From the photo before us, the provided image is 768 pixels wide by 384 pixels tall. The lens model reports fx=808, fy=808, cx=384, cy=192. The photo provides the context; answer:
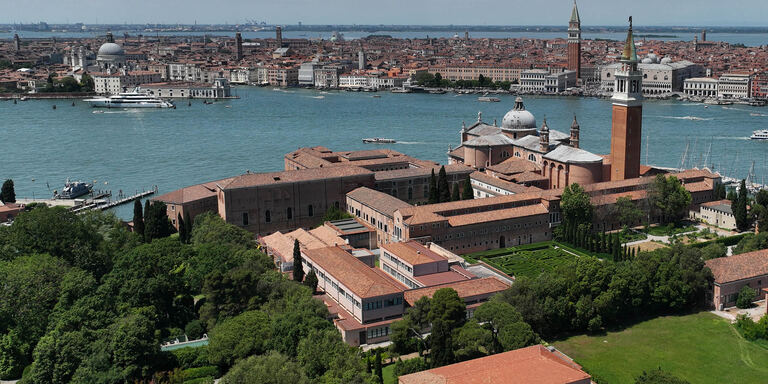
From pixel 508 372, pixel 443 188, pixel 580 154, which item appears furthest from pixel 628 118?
pixel 508 372

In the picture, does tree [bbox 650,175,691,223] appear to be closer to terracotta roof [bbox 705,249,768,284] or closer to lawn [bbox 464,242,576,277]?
lawn [bbox 464,242,576,277]

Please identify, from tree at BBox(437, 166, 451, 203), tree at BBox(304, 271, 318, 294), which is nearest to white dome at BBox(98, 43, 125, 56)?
tree at BBox(437, 166, 451, 203)

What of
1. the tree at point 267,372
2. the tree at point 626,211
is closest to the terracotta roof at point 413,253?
the tree at point 267,372

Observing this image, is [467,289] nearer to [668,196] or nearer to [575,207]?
[575,207]

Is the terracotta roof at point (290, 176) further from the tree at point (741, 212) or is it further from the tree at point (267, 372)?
the tree at point (267, 372)

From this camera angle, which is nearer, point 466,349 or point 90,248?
point 466,349

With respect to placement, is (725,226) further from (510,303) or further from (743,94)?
(743,94)

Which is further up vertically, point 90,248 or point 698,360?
point 90,248

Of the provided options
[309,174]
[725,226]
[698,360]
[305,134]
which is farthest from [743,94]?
[698,360]
